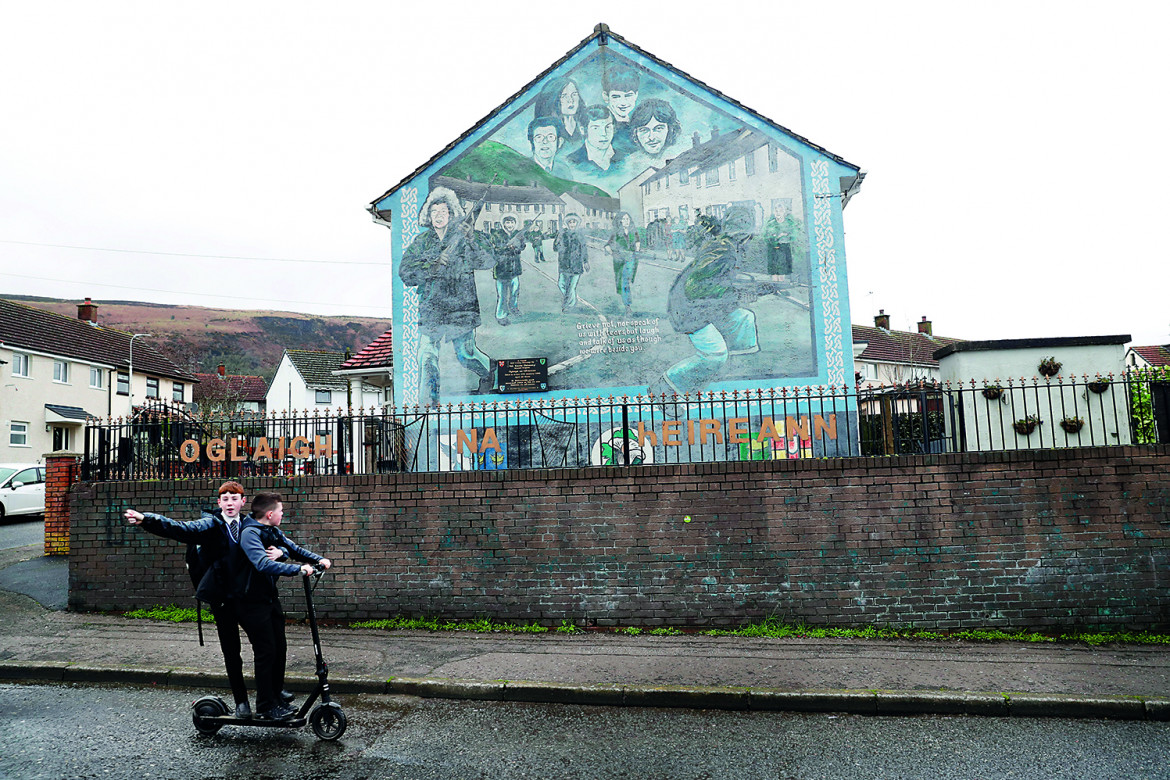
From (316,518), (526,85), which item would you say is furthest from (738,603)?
(526,85)

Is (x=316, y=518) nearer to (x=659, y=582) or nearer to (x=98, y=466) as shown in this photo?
(x=98, y=466)

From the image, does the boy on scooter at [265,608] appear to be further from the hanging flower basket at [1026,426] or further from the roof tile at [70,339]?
the roof tile at [70,339]

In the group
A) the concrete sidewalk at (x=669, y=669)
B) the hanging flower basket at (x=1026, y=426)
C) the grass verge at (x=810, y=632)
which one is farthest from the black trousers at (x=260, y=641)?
the hanging flower basket at (x=1026, y=426)

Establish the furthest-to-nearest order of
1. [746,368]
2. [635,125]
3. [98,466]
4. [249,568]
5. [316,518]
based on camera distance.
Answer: [635,125] < [746,368] < [98,466] < [316,518] < [249,568]

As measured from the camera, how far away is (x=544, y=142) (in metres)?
14.3

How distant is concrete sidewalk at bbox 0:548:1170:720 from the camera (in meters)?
6.29

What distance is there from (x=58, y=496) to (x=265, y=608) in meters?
10.00

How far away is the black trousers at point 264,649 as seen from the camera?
220 inches

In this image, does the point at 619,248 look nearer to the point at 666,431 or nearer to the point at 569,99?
the point at 569,99

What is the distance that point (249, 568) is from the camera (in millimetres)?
5617

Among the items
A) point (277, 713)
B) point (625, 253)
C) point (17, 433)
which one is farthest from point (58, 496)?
point (17, 433)

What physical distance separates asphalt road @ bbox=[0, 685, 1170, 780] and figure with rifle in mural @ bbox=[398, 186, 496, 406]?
8083mm

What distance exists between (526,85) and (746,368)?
6630 mm

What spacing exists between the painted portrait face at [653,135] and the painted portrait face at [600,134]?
19.3 inches
